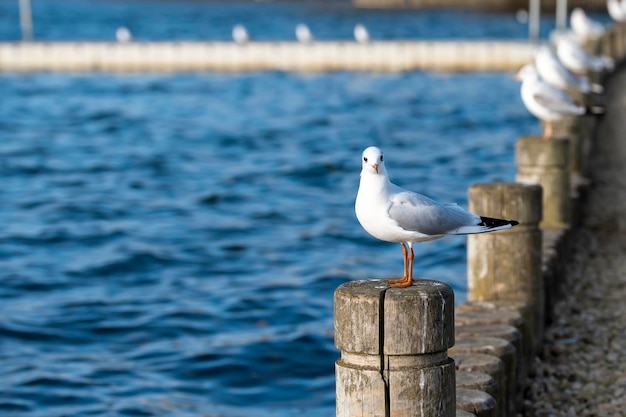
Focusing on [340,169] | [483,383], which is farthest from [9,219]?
[483,383]

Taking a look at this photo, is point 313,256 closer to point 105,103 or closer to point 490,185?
point 490,185

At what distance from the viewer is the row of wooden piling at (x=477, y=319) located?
13.9ft

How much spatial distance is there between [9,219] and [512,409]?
1196 centimetres

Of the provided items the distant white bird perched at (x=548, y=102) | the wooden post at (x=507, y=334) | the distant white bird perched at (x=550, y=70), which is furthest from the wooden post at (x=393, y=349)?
the distant white bird perched at (x=550, y=70)

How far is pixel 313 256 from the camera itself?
1353 cm

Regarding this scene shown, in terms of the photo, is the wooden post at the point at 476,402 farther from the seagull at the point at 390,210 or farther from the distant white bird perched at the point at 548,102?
the distant white bird perched at the point at 548,102

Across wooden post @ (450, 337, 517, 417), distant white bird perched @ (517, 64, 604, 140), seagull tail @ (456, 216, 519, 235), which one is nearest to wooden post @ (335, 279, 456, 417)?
seagull tail @ (456, 216, 519, 235)

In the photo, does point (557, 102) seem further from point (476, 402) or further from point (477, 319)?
point (476, 402)

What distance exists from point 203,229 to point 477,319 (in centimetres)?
929

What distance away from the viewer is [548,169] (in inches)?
380

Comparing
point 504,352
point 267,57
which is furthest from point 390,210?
point 267,57

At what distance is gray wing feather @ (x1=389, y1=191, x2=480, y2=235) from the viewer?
4.77 meters

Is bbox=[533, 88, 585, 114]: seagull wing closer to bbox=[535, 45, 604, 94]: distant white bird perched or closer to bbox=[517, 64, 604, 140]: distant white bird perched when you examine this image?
bbox=[517, 64, 604, 140]: distant white bird perched

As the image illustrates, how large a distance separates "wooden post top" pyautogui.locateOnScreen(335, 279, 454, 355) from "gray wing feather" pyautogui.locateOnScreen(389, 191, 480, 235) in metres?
0.53
